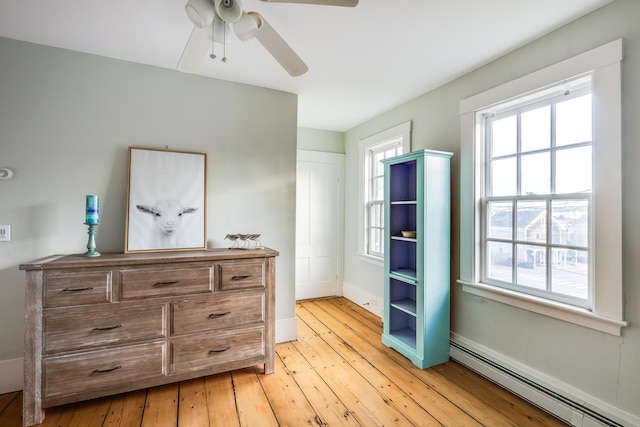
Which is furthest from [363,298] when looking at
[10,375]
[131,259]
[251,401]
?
[10,375]

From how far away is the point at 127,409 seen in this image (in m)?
1.97

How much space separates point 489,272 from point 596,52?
1605 mm

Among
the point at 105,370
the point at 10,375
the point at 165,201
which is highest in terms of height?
the point at 165,201

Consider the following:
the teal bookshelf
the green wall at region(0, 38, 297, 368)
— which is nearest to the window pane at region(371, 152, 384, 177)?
the teal bookshelf

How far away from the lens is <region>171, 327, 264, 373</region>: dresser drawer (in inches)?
85.1

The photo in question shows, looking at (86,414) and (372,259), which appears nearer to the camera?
(86,414)

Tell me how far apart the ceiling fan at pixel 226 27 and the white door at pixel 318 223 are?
2.51 m

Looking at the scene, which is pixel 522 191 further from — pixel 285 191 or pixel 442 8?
pixel 285 191

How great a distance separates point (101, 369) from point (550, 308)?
9.70ft

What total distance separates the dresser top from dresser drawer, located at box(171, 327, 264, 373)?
0.57 m

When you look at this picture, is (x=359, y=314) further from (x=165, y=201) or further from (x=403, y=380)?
(x=165, y=201)

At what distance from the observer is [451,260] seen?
274cm

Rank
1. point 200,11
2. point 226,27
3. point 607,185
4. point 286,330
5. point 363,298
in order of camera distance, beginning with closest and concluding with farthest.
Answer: point 200,11
point 226,27
point 607,185
point 286,330
point 363,298

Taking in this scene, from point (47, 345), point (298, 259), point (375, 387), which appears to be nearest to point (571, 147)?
point (375, 387)
